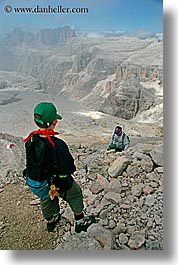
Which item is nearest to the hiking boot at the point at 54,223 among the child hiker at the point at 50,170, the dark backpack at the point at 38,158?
the child hiker at the point at 50,170

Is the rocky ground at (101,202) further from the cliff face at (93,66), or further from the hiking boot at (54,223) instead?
the cliff face at (93,66)

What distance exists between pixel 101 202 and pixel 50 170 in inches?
7.6

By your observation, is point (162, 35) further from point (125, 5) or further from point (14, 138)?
point (14, 138)

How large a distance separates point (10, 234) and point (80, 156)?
1.03 ft

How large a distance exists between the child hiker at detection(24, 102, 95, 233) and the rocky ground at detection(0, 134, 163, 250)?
0.07 feet

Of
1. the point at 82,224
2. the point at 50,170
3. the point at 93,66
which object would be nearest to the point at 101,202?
the point at 82,224

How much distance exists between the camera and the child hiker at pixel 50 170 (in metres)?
1.36

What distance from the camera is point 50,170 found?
53.4 inches

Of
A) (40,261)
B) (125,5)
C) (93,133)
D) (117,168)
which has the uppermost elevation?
(125,5)

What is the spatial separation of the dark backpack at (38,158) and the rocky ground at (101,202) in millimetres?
46

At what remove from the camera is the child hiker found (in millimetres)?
1355

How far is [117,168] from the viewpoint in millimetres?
1434

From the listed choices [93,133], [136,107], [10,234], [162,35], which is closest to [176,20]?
[162,35]

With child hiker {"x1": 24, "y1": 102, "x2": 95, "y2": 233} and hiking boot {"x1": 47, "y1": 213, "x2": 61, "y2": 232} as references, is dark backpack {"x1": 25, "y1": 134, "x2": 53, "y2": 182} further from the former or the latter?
hiking boot {"x1": 47, "y1": 213, "x2": 61, "y2": 232}
